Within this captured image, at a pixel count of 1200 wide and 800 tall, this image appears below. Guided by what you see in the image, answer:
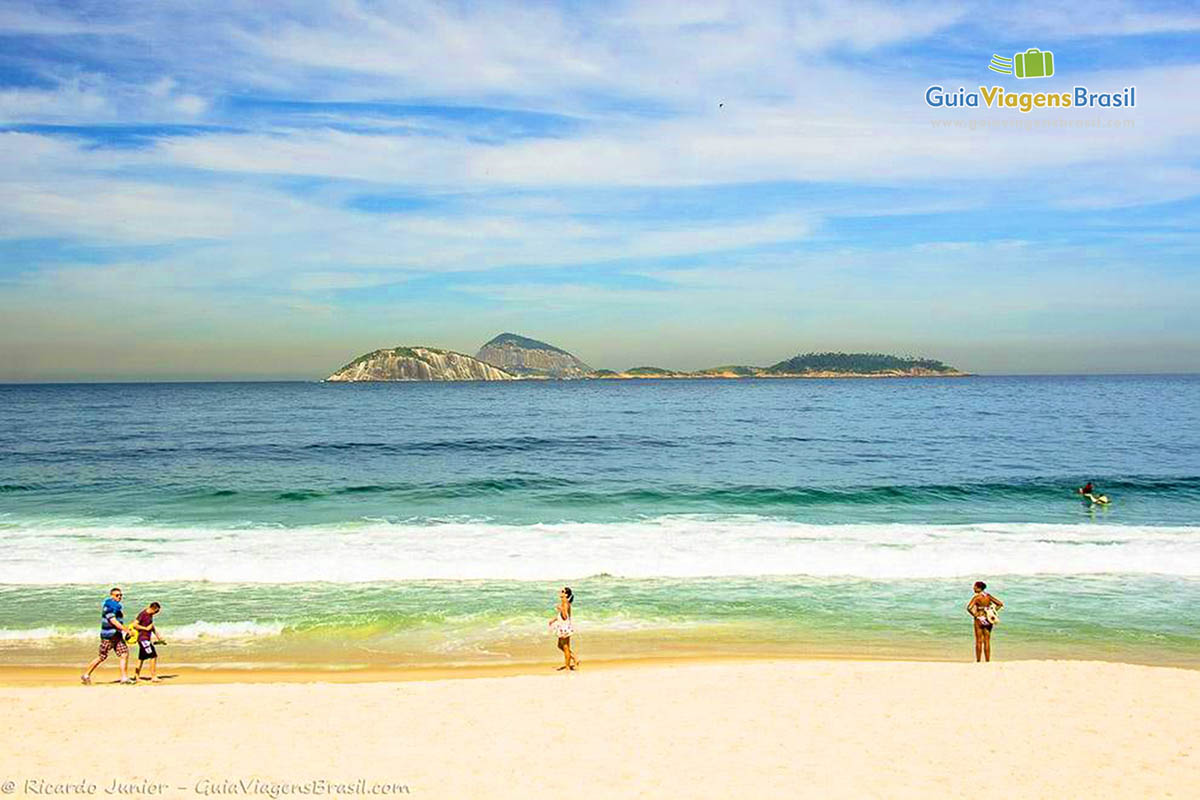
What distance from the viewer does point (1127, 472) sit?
39875 mm

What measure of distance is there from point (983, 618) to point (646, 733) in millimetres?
7126

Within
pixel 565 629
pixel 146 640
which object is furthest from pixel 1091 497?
pixel 146 640

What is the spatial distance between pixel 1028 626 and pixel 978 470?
25.3 m

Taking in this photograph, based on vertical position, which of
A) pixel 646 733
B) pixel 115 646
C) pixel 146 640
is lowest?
pixel 646 733

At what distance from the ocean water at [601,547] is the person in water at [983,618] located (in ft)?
2.19

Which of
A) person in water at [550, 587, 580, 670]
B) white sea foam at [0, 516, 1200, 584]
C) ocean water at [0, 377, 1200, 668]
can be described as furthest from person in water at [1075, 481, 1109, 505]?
person in water at [550, 587, 580, 670]

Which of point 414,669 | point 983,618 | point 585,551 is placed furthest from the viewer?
point 585,551

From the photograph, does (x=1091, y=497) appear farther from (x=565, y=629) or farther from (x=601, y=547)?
(x=565, y=629)

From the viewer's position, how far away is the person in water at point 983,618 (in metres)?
14.3

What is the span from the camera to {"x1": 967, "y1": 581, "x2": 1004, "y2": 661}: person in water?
1434 centimetres

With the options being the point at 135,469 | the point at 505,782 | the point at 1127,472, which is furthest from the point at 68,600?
the point at 1127,472

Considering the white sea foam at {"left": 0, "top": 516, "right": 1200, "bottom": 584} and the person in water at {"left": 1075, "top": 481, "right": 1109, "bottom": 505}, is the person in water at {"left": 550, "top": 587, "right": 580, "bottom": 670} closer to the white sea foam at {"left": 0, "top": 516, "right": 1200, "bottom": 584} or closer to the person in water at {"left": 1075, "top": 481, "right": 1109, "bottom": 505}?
the white sea foam at {"left": 0, "top": 516, "right": 1200, "bottom": 584}

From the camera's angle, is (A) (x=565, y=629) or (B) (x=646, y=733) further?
(A) (x=565, y=629)

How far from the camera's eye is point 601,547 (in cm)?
2369
